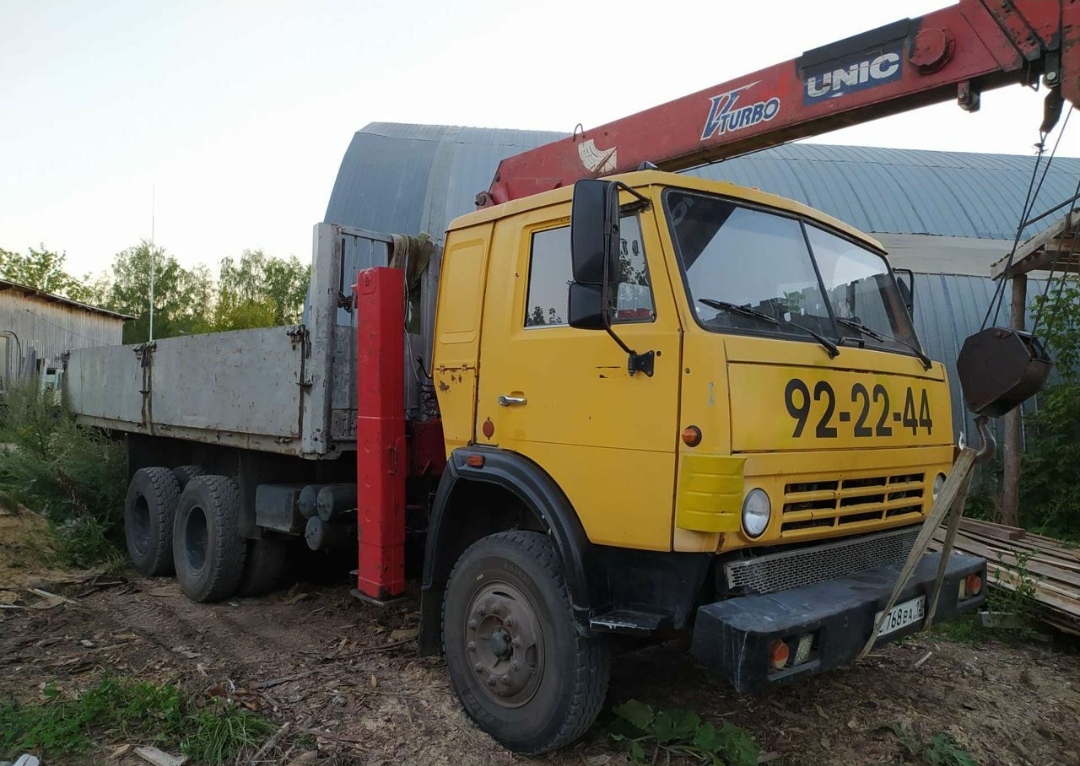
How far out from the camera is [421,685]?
4324 mm

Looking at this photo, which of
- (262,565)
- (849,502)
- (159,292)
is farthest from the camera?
(159,292)

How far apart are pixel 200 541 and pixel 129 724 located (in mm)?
2660

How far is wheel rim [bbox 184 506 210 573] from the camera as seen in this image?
6.18m

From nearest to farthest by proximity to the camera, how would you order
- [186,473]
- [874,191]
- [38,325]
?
1. [186,473]
2. [874,191]
3. [38,325]

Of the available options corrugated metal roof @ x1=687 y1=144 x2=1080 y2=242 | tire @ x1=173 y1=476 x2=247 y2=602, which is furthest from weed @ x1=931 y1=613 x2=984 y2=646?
corrugated metal roof @ x1=687 y1=144 x2=1080 y2=242

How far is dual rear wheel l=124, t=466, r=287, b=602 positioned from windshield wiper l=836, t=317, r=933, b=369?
440 centimetres

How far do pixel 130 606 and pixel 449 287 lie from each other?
3.94 meters

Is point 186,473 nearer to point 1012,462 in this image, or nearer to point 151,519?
point 151,519

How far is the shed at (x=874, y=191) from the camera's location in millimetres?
11578

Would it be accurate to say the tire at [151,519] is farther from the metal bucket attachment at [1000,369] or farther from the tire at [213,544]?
the metal bucket attachment at [1000,369]

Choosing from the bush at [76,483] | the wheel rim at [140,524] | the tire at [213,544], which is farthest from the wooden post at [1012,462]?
the bush at [76,483]

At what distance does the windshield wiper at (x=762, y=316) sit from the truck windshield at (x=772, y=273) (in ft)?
0.04

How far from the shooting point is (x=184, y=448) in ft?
23.0

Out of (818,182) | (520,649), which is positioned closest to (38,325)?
(818,182)
